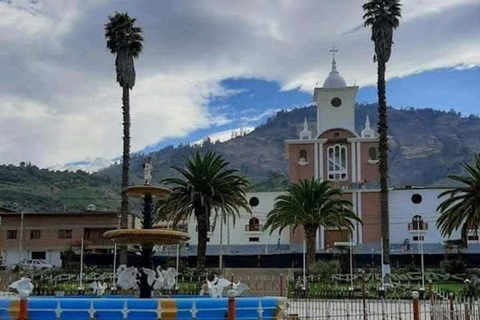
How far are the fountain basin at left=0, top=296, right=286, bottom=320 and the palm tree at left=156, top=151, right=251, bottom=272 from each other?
29710 mm

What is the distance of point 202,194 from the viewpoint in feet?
151

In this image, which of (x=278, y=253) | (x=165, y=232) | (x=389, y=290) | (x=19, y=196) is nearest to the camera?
(x=165, y=232)

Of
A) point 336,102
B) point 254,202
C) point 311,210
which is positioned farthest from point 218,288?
point 336,102

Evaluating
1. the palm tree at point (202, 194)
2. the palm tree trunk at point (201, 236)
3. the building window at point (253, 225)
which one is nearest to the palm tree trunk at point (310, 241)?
the palm tree at point (202, 194)

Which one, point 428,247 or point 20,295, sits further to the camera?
point 428,247

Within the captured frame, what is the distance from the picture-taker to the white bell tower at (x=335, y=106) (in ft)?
227

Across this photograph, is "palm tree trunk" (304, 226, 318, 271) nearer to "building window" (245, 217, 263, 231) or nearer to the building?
"building window" (245, 217, 263, 231)

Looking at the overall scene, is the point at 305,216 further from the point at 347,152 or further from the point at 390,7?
the point at 347,152

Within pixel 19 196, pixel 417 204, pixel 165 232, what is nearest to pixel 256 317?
pixel 165 232

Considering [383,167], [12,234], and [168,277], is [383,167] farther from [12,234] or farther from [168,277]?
[12,234]

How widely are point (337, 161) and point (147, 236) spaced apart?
49470 millimetres

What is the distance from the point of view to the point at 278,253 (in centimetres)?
6056

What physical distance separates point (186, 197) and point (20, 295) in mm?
30914

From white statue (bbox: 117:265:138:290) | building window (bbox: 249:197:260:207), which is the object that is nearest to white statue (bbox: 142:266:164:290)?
white statue (bbox: 117:265:138:290)
